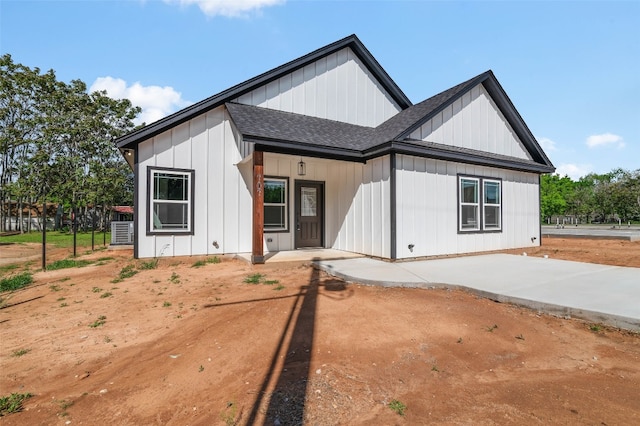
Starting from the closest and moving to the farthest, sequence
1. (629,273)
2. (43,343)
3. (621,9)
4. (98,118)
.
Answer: (43,343), (629,273), (621,9), (98,118)

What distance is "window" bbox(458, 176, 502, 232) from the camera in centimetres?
967

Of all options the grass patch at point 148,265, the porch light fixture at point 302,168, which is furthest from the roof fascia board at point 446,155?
the grass patch at point 148,265

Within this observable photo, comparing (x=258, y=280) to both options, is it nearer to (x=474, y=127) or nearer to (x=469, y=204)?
(x=469, y=204)

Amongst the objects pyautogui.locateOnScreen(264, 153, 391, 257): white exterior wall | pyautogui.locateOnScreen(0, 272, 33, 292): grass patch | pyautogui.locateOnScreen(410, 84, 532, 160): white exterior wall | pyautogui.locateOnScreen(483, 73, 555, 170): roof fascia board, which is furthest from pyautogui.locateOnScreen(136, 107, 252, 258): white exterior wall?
pyautogui.locateOnScreen(483, 73, 555, 170): roof fascia board

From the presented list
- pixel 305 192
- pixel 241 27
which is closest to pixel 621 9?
pixel 305 192

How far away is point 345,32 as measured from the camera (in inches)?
459

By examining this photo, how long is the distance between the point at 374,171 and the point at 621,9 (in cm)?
777

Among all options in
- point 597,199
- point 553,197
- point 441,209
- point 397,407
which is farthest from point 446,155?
point 553,197

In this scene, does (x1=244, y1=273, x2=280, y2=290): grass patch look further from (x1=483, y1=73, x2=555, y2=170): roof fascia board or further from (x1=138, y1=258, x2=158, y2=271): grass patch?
(x1=483, y1=73, x2=555, y2=170): roof fascia board

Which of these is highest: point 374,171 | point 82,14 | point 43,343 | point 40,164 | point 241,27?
point 241,27

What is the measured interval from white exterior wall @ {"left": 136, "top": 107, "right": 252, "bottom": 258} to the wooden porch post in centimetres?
147

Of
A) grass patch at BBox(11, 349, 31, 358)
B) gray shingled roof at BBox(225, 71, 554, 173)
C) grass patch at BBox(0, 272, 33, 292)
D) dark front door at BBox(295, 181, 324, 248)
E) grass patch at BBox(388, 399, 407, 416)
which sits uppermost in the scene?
gray shingled roof at BBox(225, 71, 554, 173)

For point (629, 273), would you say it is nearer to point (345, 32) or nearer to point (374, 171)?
point (374, 171)

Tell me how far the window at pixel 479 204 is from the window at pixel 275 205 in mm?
5731
